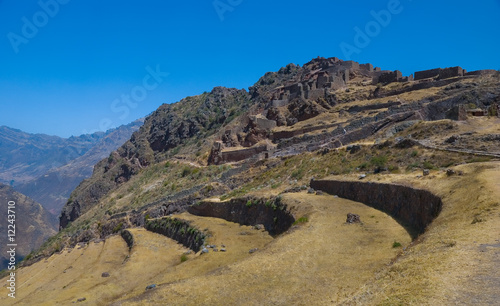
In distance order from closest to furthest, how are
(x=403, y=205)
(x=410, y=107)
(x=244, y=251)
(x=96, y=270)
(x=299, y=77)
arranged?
(x=403, y=205) → (x=244, y=251) → (x=96, y=270) → (x=410, y=107) → (x=299, y=77)

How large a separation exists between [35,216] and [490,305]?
181795 mm

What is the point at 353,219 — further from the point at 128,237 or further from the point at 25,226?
the point at 25,226

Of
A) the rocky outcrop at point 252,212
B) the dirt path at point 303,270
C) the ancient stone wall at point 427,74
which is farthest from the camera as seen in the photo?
the ancient stone wall at point 427,74

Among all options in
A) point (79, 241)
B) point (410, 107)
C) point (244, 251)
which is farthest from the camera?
point (79, 241)

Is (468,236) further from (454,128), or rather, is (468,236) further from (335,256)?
(454,128)

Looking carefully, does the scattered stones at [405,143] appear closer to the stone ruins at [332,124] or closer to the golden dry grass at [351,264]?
the golden dry grass at [351,264]

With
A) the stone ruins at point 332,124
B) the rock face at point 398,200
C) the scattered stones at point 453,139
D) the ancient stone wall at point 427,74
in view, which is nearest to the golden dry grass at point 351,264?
the rock face at point 398,200

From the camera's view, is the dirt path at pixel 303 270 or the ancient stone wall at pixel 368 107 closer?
the dirt path at pixel 303 270

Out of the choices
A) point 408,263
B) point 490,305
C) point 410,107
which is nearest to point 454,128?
point 410,107

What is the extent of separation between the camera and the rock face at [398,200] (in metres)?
14.4

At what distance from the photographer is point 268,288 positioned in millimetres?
11328

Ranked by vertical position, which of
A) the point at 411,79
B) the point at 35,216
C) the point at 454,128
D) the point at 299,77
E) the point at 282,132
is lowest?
the point at 35,216

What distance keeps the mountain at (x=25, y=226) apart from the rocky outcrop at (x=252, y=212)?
356 feet

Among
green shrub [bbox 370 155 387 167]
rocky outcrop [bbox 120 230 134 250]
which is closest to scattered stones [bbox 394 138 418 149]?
green shrub [bbox 370 155 387 167]
